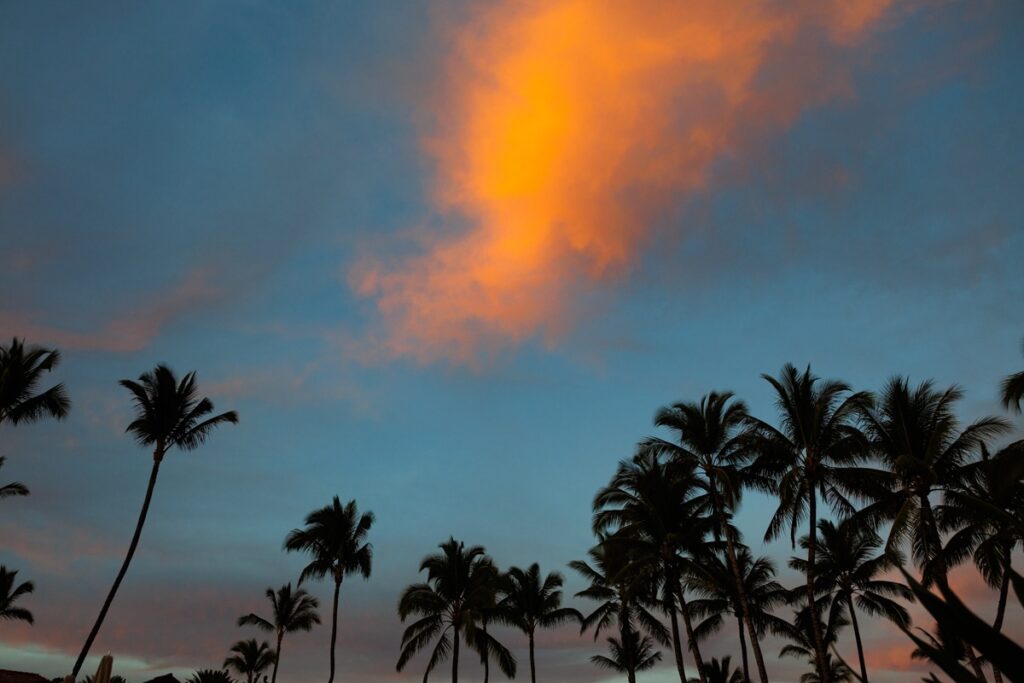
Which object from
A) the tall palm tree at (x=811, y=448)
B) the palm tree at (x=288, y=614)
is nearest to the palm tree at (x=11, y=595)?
the palm tree at (x=288, y=614)

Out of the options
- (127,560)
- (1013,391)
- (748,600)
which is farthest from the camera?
(748,600)

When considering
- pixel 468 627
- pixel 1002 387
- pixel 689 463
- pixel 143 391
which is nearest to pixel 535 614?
pixel 468 627

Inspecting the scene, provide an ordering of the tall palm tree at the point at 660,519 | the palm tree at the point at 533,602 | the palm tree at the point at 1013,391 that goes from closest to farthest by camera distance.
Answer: the palm tree at the point at 1013,391, the tall palm tree at the point at 660,519, the palm tree at the point at 533,602

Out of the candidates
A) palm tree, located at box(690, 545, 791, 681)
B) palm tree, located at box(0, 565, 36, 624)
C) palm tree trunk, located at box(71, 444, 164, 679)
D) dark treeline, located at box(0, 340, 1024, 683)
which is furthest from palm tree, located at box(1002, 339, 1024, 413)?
palm tree, located at box(0, 565, 36, 624)

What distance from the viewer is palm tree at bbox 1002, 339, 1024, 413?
21.4m

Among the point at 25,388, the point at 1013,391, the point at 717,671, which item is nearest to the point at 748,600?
the point at 717,671

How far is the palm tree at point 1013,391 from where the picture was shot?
2144cm

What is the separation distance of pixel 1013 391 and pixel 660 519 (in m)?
15.5

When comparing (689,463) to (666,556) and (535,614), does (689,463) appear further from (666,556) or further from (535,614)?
(535,614)

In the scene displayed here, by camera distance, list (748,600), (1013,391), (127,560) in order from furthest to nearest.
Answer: (748,600), (127,560), (1013,391)

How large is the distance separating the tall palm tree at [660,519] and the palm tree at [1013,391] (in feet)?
45.4

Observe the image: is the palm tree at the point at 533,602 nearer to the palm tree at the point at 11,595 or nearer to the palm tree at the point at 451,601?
the palm tree at the point at 451,601

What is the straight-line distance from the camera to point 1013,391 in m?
21.6

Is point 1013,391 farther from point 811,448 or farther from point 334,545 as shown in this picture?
point 334,545
